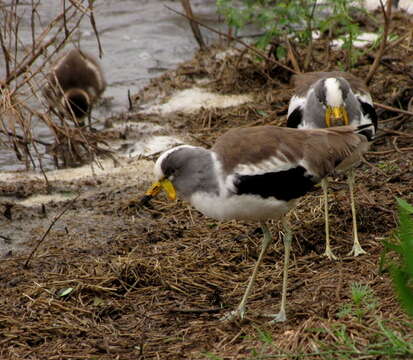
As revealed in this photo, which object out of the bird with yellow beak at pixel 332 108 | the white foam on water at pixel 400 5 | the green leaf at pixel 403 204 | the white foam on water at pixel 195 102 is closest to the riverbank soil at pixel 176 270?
the bird with yellow beak at pixel 332 108

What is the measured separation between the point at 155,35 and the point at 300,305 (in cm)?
792

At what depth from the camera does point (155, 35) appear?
38.1 feet

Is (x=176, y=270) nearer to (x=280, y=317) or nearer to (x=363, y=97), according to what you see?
(x=280, y=317)

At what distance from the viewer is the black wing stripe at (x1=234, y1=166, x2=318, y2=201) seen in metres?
4.02

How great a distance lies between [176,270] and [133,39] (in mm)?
6969

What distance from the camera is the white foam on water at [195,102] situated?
338 inches

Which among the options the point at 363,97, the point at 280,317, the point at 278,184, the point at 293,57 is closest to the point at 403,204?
the point at 278,184

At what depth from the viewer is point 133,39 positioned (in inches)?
449

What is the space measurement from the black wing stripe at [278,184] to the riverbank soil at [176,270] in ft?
2.14

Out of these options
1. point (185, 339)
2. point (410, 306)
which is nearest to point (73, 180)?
point (185, 339)

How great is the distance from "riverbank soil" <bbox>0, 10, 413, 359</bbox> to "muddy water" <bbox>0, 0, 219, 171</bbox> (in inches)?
110

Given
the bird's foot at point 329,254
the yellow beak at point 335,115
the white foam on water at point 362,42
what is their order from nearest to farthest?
the bird's foot at point 329,254
the yellow beak at point 335,115
the white foam on water at point 362,42

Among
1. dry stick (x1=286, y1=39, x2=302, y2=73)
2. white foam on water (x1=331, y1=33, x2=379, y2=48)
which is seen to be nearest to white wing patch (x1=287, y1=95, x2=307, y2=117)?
dry stick (x1=286, y1=39, x2=302, y2=73)

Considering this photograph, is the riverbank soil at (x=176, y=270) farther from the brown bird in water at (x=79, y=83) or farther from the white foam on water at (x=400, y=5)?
the white foam on water at (x=400, y=5)
